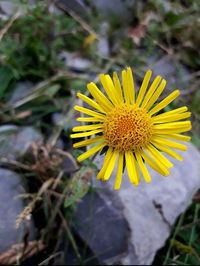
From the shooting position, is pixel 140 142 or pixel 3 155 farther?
pixel 3 155

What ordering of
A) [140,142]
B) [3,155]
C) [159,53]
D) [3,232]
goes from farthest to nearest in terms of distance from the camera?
[159,53]
[3,155]
[3,232]
[140,142]

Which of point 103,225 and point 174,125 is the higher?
point 174,125

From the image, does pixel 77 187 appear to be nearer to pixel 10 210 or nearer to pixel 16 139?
pixel 10 210

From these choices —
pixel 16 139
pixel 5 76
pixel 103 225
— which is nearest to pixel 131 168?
pixel 103 225

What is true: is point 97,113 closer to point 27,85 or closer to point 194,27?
point 27,85

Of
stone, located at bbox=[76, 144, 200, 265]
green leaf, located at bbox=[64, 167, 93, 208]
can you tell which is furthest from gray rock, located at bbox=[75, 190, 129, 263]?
green leaf, located at bbox=[64, 167, 93, 208]

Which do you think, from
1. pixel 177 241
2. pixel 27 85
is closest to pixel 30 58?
pixel 27 85

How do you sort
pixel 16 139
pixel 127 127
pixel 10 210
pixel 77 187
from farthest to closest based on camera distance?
pixel 16 139 → pixel 10 210 → pixel 77 187 → pixel 127 127
